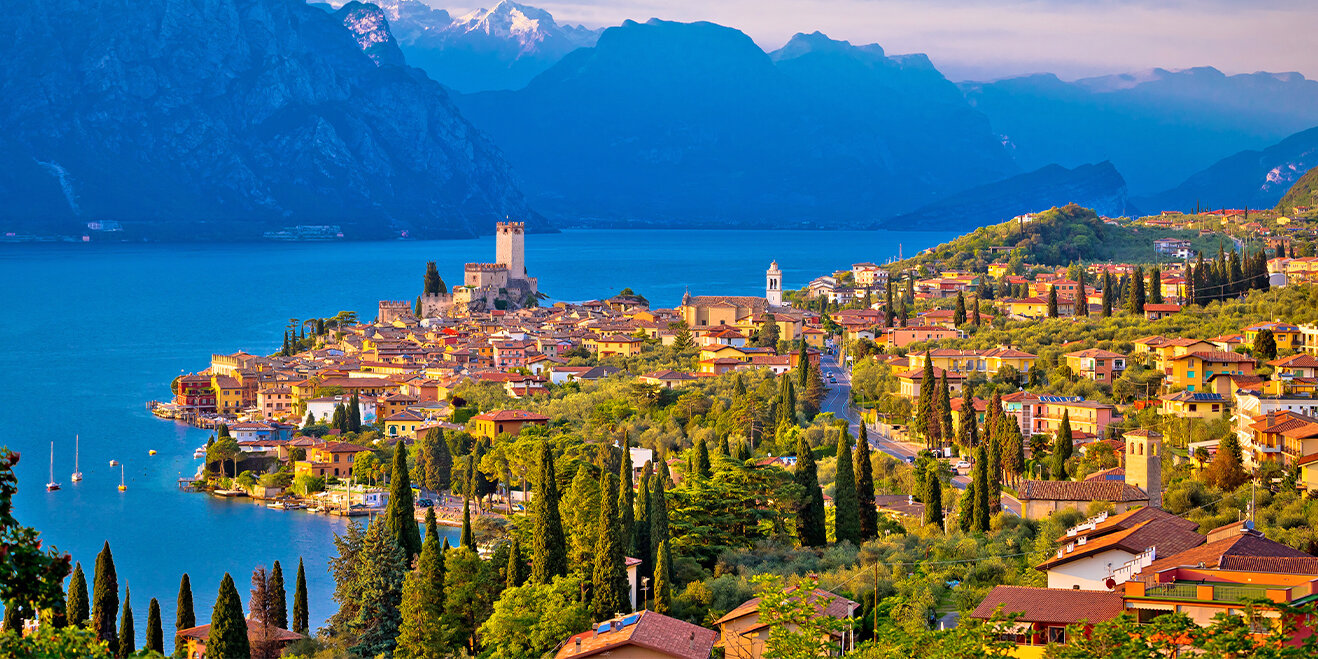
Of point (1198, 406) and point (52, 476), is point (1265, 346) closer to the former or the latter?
point (1198, 406)

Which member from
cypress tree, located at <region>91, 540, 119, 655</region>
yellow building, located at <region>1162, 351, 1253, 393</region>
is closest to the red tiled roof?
cypress tree, located at <region>91, 540, 119, 655</region>

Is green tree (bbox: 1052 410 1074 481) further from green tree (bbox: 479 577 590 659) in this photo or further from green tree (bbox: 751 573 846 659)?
green tree (bbox: 751 573 846 659)

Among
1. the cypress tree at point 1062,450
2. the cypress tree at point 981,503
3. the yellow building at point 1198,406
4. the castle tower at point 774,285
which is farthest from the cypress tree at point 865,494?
the castle tower at point 774,285

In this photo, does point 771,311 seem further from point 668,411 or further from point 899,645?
point 899,645

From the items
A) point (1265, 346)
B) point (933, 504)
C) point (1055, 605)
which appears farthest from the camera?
point (1265, 346)

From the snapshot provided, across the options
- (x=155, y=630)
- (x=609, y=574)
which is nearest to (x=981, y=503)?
(x=609, y=574)

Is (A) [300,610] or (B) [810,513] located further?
(B) [810,513]

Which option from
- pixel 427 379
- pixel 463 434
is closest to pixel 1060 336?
pixel 463 434

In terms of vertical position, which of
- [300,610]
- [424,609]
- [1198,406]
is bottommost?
[300,610]
